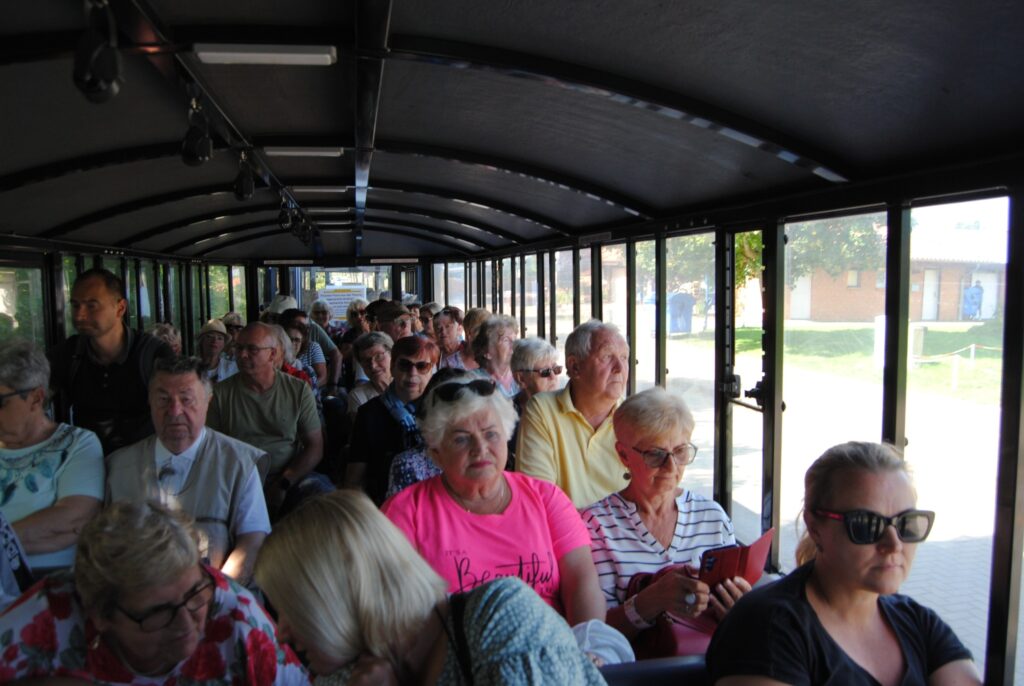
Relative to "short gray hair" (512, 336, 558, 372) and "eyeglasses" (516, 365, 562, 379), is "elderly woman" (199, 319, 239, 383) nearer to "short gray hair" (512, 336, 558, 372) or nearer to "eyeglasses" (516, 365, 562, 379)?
"short gray hair" (512, 336, 558, 372)

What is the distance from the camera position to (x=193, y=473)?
3340mm

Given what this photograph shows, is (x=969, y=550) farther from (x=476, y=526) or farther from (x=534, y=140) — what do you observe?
(x=534, y=140)

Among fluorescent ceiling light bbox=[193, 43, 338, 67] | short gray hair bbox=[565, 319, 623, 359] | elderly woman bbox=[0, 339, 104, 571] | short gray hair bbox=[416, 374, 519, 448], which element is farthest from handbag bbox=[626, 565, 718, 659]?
fluorescent ceiling light bbox=[193, 43, 338, 67]

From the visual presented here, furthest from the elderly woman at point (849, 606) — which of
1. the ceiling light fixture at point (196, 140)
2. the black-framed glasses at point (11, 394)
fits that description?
the ceiling light fixture at point (196, 140)

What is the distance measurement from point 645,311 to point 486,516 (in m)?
4.76

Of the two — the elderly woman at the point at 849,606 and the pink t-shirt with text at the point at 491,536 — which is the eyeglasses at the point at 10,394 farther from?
the elderly woman at the point at 849,606

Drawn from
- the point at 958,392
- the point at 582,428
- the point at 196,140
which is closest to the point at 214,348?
the point at 196,140

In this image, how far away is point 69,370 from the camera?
446cm

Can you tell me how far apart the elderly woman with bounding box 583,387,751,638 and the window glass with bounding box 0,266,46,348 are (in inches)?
241

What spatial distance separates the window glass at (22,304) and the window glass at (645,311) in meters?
5.63

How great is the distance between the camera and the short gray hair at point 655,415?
2887 millimetres

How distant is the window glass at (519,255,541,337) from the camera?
457 inches

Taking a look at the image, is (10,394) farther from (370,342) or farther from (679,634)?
A: (679,634)

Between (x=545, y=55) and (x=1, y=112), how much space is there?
3076mm
